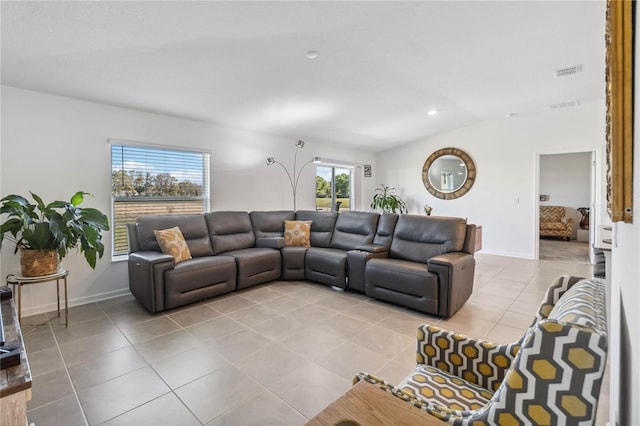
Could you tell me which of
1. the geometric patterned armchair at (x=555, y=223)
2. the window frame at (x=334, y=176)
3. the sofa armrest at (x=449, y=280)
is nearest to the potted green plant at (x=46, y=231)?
the sofa armrest at (x=449, y=280)

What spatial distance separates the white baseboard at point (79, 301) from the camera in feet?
10.5

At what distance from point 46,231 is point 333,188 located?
5.17m

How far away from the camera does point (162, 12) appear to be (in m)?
2.21

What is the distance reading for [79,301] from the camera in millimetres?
3480

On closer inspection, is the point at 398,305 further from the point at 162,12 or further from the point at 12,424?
the point at 162,12

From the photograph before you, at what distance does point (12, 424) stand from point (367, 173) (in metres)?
7.17

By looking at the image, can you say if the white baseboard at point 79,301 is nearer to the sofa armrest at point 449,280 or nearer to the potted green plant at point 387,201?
the sofa armrest at point 449,280

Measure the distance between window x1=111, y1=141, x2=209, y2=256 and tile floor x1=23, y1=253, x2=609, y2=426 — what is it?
3.54ft

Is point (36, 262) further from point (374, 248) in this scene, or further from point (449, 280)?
point (449, 280)

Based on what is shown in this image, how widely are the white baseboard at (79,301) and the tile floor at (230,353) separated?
109 millimetres

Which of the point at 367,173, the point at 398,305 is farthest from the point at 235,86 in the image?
the point at 367,173

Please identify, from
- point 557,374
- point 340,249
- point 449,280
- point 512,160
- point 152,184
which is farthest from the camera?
point 512,160

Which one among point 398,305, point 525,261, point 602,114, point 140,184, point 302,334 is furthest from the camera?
point 525,261

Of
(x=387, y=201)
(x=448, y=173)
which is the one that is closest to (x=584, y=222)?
(x=448, y=173)
